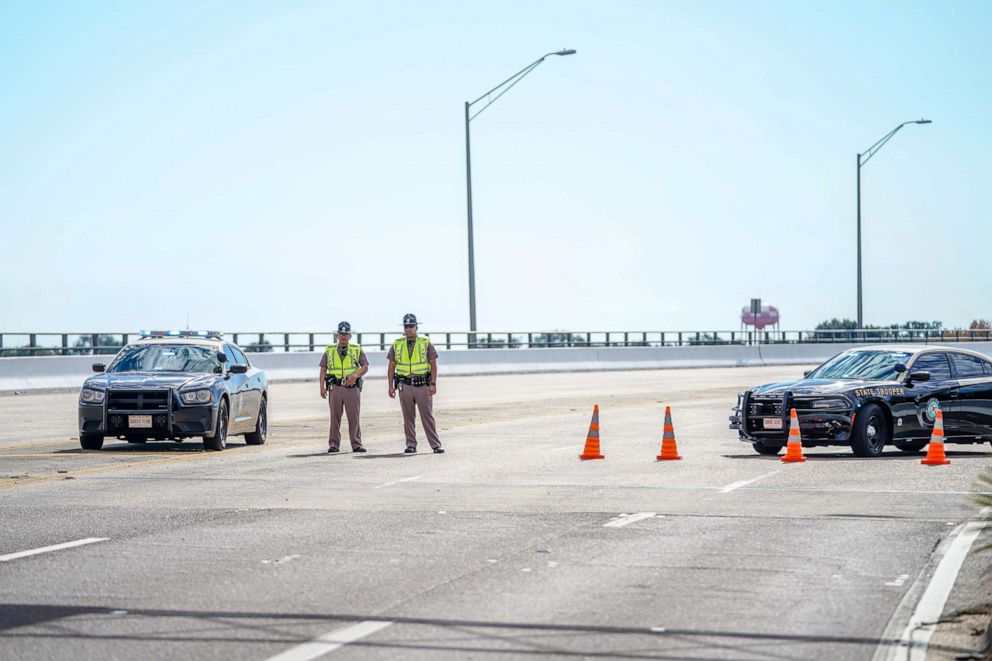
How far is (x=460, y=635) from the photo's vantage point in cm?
848

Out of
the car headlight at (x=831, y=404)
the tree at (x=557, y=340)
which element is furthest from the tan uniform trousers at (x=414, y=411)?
the tree at (x=557, y=340)

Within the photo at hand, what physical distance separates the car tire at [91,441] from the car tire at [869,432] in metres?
10.3

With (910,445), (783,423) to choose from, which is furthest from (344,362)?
(910,445)

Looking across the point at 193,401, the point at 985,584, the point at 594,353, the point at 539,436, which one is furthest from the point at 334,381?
the point at 594,353

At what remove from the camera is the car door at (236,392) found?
76.1 feet

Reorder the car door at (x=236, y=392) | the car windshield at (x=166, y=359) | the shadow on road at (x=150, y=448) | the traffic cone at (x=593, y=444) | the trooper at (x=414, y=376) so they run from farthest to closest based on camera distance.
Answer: the car windshield at (x=166, y=359) < the car door at (x=236, y=392) < the shadow on road at (x=150, y=448) < the trooper at (x=414, y=376) < the traffic cone at (x=593, y=444)

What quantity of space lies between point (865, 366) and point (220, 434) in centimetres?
899

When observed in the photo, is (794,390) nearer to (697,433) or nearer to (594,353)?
(697,433)

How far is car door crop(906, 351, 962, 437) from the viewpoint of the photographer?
71.2 ft

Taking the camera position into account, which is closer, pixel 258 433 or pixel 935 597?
pixel 935 597

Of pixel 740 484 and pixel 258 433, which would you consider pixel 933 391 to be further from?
pixel 258 433

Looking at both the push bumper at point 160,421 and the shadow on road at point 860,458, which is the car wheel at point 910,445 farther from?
the push bumper at point 160,421

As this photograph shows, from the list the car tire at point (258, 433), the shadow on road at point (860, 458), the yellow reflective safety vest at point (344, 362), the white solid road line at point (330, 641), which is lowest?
the shadow on road at point (860, 458)

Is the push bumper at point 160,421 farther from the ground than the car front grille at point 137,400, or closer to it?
closer to it
